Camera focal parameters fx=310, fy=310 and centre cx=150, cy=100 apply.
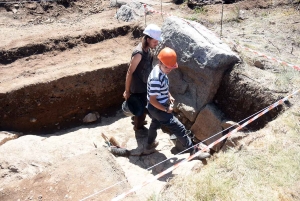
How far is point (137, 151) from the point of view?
216 inches

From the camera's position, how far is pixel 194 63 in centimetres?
557

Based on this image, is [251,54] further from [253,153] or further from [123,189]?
[123,189]

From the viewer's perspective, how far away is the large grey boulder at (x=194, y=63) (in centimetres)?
536

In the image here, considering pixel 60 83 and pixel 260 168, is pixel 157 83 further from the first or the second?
pixel 60 83

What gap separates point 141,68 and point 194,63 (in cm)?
115

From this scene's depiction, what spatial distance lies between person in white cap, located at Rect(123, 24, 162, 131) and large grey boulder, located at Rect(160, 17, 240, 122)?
0.90 meters

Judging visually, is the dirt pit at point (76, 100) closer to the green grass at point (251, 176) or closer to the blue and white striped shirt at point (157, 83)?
the green grass at point (251, 176)

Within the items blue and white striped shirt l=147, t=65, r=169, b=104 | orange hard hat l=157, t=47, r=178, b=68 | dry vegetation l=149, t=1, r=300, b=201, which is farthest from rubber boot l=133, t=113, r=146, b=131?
dry vegetation l=149, t=1, r=300, b=201

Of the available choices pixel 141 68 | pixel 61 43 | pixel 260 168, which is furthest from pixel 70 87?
pixel 260 168

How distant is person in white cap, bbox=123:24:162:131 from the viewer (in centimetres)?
445

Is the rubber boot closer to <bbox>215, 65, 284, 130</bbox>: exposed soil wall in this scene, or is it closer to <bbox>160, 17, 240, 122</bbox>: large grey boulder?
<bbox>160, 17, 240, 122</bbox>: large grey boulder

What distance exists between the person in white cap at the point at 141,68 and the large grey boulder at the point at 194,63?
90 centimetres

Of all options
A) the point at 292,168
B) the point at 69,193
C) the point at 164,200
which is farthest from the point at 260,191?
the point at 69,193

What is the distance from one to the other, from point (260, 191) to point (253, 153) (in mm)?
674
